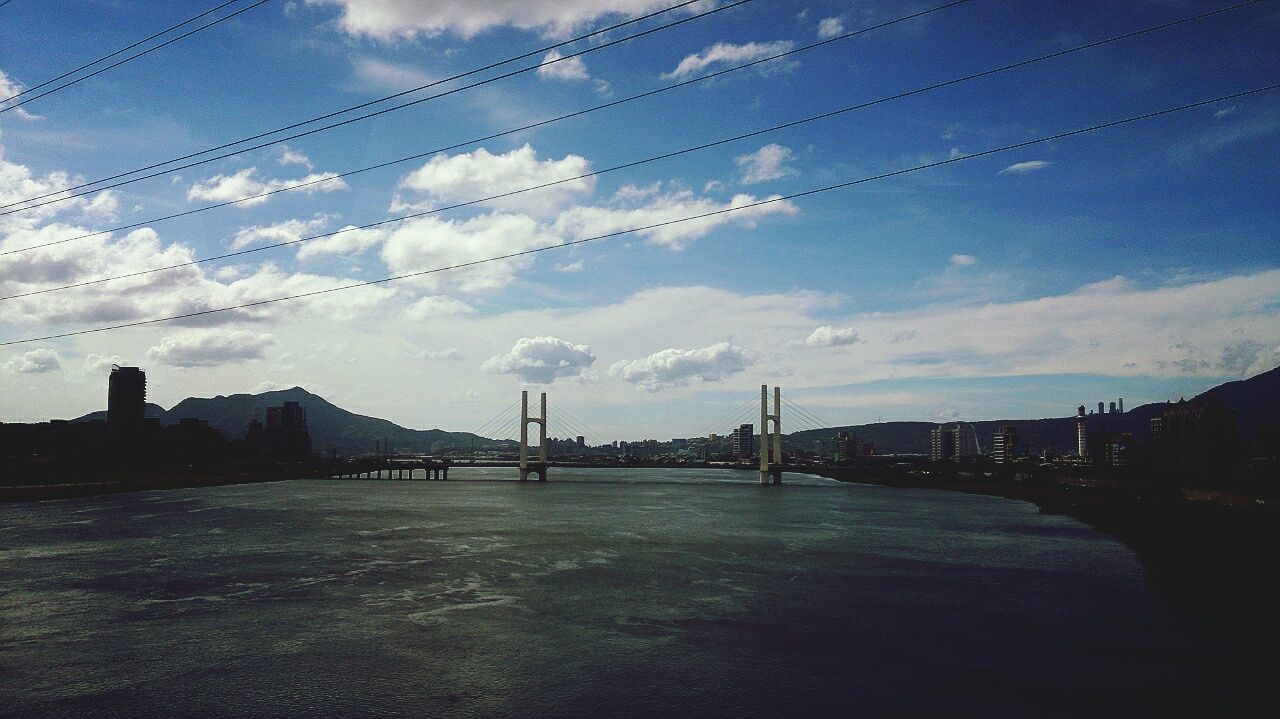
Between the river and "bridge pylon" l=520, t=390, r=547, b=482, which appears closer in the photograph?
the river

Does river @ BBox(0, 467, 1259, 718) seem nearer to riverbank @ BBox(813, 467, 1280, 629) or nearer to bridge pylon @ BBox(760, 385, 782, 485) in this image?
riverbank @ BBox(813, 467, 1280, 629)

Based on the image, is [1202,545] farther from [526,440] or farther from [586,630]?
[526,440]

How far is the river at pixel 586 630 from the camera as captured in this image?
664 inches

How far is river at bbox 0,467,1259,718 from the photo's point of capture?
1686 centimetres

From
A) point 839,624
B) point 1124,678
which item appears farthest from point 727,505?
point 1124,678

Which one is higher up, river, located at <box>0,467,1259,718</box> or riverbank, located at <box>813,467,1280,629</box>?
river, located at <box>0,467,1259,718</box>

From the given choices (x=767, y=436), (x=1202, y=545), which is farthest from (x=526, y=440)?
(x=1202, y=545)

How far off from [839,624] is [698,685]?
8.58 m

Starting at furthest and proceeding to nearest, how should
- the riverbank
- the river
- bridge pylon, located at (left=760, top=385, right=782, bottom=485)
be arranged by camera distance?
bridge pylon, located at (left=760, top=385, right=782, bottom=485)
the riverbank
the river

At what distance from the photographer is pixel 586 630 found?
2300 centimetres

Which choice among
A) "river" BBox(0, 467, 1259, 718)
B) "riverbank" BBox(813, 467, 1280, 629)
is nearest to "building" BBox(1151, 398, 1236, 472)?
"riverbank" BBox(813, 467, 1280, 629)

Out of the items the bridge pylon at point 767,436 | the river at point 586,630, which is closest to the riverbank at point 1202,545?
the river at point 586,630

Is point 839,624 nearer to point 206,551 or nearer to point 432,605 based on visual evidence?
point 432,605

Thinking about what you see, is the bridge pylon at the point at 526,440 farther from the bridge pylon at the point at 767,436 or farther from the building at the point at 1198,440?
the building at the point at 1198,440
